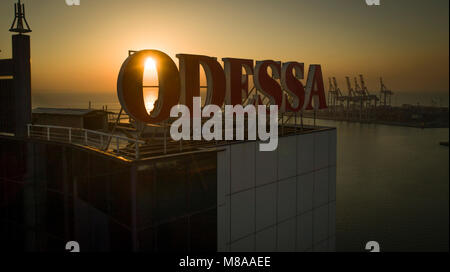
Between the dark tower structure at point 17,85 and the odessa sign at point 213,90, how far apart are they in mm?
14106

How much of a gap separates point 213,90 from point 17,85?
1667cm

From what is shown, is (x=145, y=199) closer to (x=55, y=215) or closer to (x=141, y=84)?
(x=141, y=84)

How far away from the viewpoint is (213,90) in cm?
2003

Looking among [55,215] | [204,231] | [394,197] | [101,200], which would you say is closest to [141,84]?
[101,200]

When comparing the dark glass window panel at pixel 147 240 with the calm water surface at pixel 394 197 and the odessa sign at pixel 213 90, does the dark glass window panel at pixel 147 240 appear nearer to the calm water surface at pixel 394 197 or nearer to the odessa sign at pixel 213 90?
the odessa sign at pixel 213 90

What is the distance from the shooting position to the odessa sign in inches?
662

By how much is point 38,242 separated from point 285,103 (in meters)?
19.5

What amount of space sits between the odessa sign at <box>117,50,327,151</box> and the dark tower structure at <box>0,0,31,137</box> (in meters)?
14.1

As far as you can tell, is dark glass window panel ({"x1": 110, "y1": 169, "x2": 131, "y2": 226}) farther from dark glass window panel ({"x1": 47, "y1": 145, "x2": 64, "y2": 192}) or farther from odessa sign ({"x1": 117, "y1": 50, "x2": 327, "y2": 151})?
dark glass window panel ({"x1": 47, "y1": 145, "x2": 64, "y2": 192})

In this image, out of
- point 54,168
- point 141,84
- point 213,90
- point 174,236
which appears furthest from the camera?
point 54,168

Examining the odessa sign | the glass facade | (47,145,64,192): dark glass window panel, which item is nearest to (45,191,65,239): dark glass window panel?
the glass facade

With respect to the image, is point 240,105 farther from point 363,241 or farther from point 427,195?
point 427,195

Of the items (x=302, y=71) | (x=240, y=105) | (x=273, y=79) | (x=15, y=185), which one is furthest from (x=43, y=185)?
(x=302, y=71)

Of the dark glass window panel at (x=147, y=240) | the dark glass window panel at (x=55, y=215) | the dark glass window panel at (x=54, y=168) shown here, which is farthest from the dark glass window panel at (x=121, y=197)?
the dark glass window panel at (x=54, y=168)
